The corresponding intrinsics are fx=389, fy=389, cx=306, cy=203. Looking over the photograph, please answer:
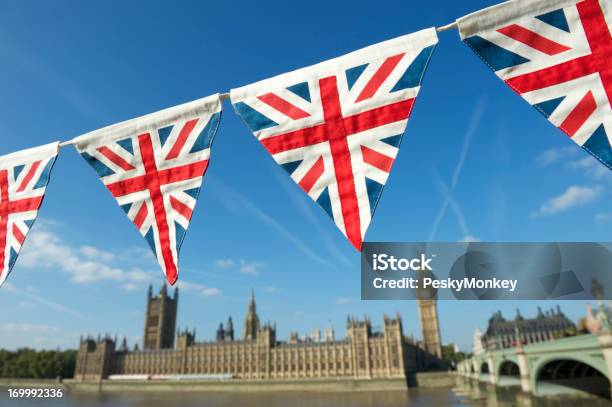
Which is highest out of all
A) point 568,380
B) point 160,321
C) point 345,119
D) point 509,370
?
point 160,321

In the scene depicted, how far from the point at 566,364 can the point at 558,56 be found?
3563 cm

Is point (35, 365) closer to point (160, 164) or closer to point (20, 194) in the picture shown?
point (20, 194)

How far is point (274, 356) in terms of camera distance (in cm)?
8025

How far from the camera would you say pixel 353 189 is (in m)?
4.00

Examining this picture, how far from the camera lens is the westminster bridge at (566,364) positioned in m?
18.7

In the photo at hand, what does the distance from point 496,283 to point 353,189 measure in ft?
6.36

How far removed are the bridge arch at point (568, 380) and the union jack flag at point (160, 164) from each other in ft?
109

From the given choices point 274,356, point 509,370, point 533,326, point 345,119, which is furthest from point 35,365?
point 533,326

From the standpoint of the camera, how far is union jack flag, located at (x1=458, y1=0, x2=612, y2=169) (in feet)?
11.2

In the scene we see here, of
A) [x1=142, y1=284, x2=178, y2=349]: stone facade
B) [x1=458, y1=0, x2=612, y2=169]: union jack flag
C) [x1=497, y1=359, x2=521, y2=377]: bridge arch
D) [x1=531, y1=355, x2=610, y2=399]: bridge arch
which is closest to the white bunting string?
[x1=458, y1=0, x2=612, y2=169]: union jack flag

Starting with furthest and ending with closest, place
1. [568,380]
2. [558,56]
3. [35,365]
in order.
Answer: [35,365], [568,380], [558,56]

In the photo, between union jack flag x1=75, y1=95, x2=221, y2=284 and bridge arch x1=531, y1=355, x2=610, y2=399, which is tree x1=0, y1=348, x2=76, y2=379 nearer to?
bridge arch x1=531, y1=355, x2=610, y2=399

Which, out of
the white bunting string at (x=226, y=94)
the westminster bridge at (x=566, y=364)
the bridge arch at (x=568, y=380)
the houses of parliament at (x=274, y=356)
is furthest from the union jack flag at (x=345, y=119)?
the houses of parliament at (x=274, y=356)

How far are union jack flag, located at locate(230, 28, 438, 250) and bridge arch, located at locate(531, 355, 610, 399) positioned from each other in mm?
32974
